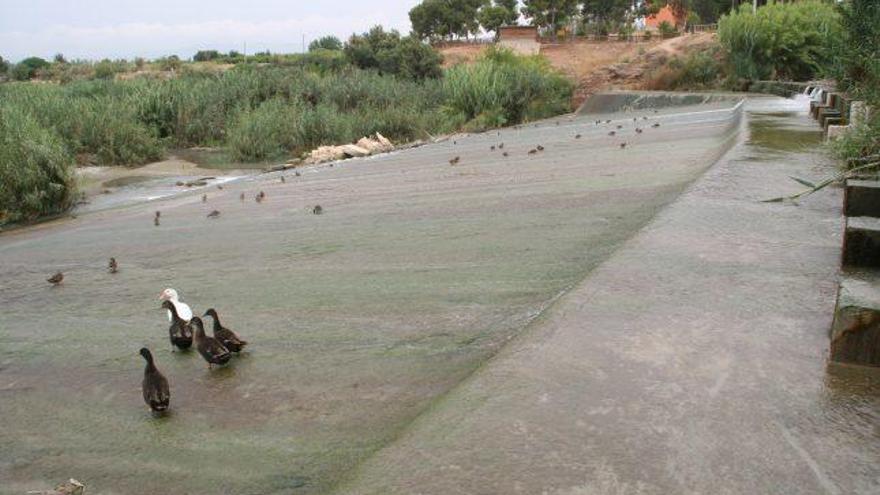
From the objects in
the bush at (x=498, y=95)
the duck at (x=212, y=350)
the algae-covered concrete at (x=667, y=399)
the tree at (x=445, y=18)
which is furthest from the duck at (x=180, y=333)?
the tree at (x=445, y=18)

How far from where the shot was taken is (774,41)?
25.7 m

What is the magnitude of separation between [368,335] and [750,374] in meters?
2.11

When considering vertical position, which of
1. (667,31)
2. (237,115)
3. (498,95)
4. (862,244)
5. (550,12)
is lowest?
(862,244)

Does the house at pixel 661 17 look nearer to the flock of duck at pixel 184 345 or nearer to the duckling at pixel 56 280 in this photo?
the duckling at pixel 56 280

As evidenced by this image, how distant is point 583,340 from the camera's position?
3.20 m

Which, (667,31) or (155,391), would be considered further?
(667,31)

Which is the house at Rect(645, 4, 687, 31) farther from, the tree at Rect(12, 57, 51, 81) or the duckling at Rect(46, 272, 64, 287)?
the duckling at Rect(46, 272, 64, 287)

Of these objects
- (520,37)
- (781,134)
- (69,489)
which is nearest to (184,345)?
(69,489)

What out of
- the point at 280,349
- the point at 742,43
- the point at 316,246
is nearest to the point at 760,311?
the point at 280,349

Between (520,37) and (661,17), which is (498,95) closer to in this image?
(520,37)

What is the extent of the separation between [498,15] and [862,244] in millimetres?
60379

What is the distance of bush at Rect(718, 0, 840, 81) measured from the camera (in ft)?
83.5

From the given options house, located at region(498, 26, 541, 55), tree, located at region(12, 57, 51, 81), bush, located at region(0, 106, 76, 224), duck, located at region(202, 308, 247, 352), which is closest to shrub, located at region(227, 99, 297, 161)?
bush, located at region(0, 106, 76, 224)

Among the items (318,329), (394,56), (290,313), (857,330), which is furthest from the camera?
(394,56)
